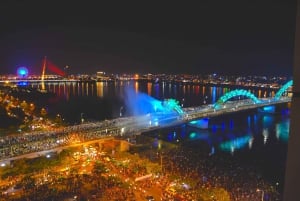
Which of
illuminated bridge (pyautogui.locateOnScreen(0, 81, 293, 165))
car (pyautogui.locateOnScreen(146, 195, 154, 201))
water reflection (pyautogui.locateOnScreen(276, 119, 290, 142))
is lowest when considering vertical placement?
water reflection (pyautogui.locateOnScreen(276, 119, 290, 142))

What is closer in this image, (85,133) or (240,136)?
(85,133)

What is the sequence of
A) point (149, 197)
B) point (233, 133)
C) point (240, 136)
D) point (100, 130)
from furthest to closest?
point (233, 133) → point (240, 136) → point (100, 130) → point (149, 197)

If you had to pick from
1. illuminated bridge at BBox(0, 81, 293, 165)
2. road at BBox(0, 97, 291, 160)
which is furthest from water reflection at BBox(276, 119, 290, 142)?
road at BBox(0, 97, 291, 160)

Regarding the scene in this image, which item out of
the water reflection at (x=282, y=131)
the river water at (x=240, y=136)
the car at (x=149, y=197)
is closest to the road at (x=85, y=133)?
the river water at (x=240, y=136)

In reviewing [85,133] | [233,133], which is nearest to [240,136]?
[233,133]

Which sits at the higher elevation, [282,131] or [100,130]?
[100,130]

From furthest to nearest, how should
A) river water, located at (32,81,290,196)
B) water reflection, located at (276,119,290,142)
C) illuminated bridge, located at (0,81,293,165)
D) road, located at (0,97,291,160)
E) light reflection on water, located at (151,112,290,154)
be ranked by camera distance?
water reflection, located at (276,119,290,142) < light reflection on water, located at (151,112,290,154) < river water, located at (32,81,290,196) < road, located at (0,97,291,160) < illuminated bridge, located at (0,81,293,165)

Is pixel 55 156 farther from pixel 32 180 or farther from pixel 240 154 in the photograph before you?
pixel 240 154

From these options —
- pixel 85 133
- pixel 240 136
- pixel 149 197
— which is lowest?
pixel 240 136

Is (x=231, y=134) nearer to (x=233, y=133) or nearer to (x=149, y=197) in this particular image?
(x=233, y=133)

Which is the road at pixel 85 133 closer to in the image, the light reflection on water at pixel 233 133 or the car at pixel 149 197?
the light reflection on water at pixel 233 133

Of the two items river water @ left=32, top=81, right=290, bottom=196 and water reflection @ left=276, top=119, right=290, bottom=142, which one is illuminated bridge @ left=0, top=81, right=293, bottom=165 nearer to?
river water @ left=32, top=81, right=290, bottom=196
